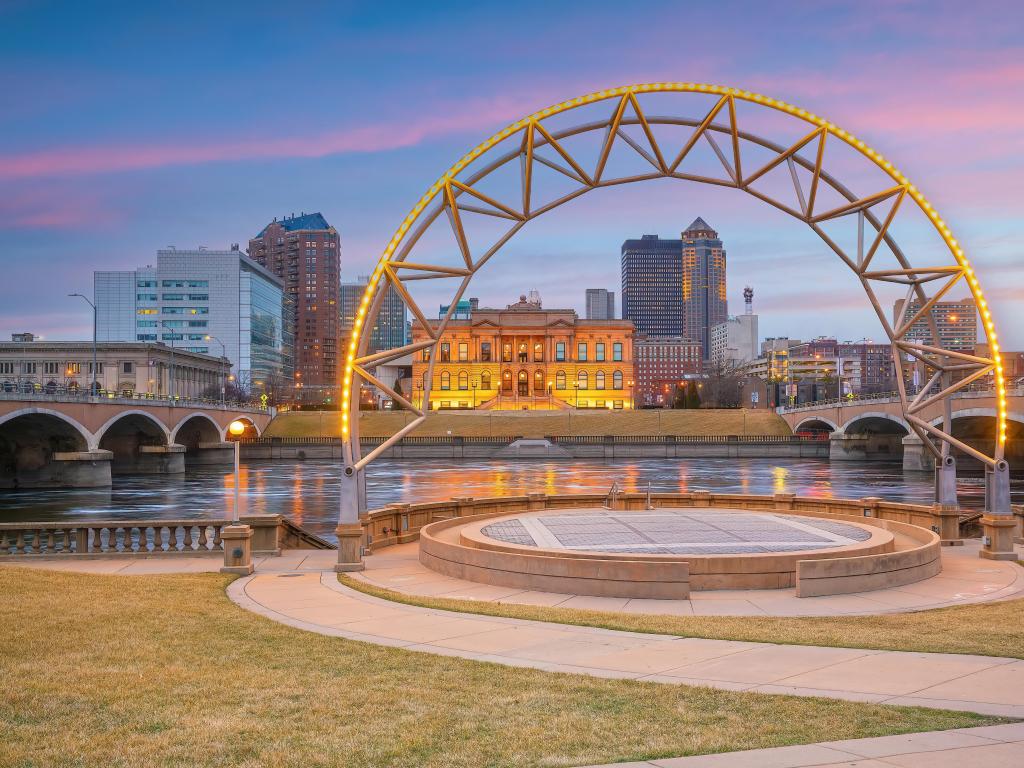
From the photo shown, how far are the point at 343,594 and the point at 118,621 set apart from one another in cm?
473

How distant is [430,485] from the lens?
227ft

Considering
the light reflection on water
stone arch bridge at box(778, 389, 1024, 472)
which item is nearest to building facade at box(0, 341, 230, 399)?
the light reflection on water

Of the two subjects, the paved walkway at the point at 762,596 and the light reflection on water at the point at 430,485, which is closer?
the paved walkway at the point at 762,596

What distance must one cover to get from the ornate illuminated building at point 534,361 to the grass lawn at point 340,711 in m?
163

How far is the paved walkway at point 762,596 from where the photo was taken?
16.2m

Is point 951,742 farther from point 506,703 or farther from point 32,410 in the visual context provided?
point 32,410

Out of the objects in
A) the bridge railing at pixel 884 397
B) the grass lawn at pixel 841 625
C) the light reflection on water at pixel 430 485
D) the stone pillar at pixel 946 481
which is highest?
the bridge railing at pixel 884 397

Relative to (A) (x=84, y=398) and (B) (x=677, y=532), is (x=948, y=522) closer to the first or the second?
(B) (x=677, y=532)

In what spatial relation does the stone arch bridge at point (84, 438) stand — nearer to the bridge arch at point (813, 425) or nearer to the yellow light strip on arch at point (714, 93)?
the yellow light strip on arch at point (714, 93)

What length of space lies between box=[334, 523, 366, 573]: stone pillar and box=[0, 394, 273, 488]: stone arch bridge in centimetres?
5293

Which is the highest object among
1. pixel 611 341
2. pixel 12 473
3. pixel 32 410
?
pixel 611 341

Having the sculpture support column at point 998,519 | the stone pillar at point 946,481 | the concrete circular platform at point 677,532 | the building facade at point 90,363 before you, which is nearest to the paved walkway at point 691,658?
the concrete circular platform at point 677,532

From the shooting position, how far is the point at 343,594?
17.1m

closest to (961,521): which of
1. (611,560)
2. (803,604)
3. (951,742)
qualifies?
(803,604)
